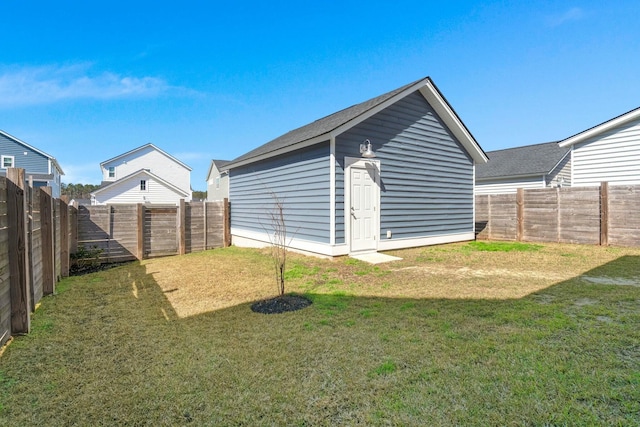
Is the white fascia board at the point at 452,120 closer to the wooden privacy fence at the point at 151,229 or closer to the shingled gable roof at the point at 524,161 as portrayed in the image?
the wooden privacy fence at the point at 151,229

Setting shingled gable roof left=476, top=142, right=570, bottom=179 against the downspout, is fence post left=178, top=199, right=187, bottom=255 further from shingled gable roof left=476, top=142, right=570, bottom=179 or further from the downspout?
shingled gable roof left=476, top=142, right=570, bottom=179

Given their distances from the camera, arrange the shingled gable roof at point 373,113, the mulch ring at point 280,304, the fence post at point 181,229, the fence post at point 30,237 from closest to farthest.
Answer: the fence post at point 30,237
the mulch ring at point 280,304
the shingled gable roof at point 373,113
the fence post at point 181,229

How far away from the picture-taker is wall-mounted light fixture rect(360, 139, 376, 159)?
7.71m

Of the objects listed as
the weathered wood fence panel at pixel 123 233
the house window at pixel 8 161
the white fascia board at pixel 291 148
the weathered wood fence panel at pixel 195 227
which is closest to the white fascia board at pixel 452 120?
the white fascia board at pixel 291 148

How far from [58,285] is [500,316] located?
7612 mm

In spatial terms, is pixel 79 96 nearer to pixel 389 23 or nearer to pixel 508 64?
pixel 389 23

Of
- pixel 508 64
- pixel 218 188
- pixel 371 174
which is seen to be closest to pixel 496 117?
pixel 508 64

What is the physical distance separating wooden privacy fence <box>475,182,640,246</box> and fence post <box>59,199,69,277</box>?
12.7m

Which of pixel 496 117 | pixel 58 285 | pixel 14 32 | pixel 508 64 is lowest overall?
pixel 58 285

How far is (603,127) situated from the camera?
31.9ft

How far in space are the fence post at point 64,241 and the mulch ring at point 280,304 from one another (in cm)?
531

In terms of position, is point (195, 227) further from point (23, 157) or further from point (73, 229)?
point (23, 157)

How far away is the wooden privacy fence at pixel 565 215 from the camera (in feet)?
27.1

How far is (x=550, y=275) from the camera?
18.1ft
